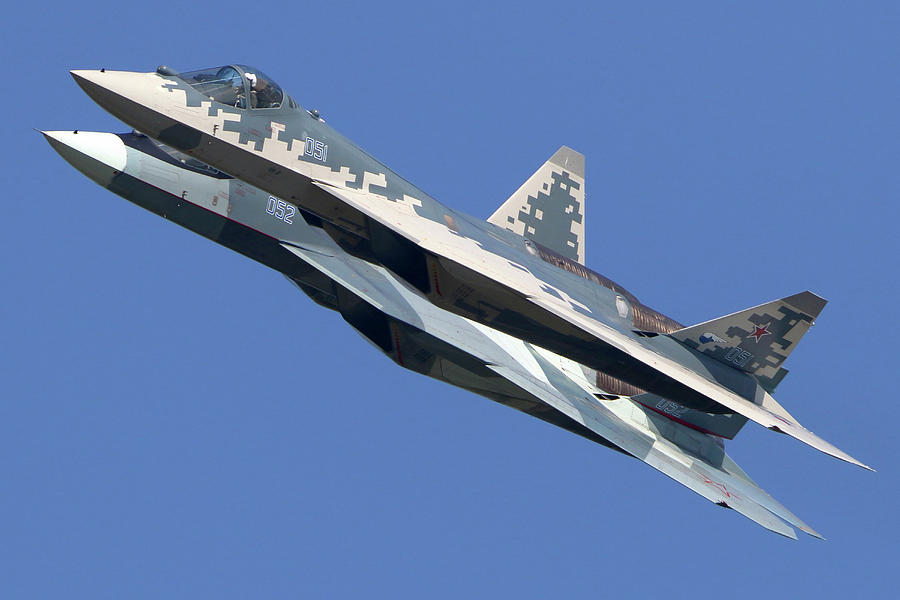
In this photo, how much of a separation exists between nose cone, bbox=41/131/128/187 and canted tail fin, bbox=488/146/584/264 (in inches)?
348

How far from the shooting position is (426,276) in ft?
62.2

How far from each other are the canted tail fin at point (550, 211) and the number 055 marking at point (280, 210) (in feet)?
20.4

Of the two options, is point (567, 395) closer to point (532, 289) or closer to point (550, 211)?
point (550, 211)

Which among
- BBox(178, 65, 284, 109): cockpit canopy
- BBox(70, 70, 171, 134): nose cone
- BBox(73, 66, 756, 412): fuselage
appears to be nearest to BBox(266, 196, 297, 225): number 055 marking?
BBox(73, 66, 756, 412): fuselage

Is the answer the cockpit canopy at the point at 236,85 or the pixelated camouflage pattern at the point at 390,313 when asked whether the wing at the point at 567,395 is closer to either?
the pixelated camouflage pattern at the point at 390,313

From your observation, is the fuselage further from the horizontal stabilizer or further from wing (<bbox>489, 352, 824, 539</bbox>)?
wing (<bbox>489, 352, 824, 539</bbox>)

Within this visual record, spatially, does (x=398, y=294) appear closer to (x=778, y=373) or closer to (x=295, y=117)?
(x=295, y=117)

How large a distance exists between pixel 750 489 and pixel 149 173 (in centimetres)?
1343

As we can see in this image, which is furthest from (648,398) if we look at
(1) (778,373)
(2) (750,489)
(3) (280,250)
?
(3) (280,250)

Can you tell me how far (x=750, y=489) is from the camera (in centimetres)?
2488

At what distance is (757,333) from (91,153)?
39.3 feet

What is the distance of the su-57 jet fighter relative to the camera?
18.1 meters

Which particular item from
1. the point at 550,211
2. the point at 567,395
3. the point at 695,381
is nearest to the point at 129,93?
the point at 695,381

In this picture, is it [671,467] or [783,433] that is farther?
[671,467]
